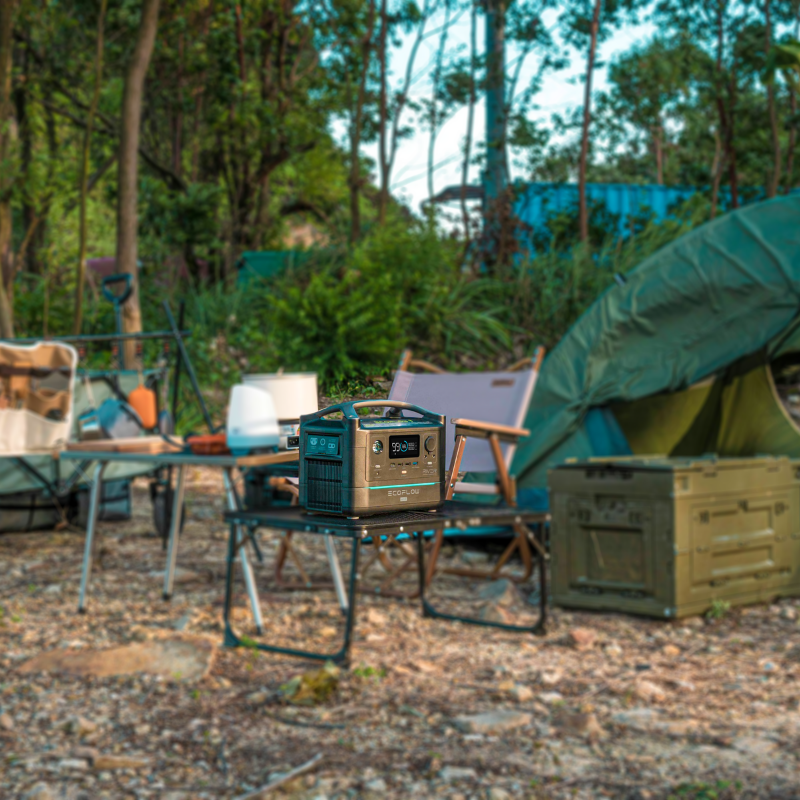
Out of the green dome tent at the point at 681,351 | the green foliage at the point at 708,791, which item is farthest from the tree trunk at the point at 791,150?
the green foliage at the point at 708,791

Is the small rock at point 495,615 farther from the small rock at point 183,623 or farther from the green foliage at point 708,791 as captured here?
the green foliage at point 708,791

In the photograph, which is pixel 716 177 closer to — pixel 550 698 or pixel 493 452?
pixel 493 452

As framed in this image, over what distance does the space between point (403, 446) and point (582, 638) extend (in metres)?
3.37

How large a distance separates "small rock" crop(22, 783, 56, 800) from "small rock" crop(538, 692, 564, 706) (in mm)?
1455

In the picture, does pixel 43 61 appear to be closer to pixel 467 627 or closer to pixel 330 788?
pixel 467 627

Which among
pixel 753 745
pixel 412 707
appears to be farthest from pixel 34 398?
pixel 753 745

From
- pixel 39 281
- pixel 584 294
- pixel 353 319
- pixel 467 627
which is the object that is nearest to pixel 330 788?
pixel 467 627

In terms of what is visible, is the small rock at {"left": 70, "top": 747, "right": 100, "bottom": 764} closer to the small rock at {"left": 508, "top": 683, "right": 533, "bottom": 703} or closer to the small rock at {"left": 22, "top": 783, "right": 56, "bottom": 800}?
the small rock at {"left": 22, "top": 783, "right": 56, "bottom": 800}

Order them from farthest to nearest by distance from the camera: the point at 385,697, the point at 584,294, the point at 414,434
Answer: the point at 584,294 → the point at 385,697 → the point at 414,434

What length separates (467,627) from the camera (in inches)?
151

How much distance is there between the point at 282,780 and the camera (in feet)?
7.64

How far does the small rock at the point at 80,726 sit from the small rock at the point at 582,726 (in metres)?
1.35

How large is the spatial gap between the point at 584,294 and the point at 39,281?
6.68 m

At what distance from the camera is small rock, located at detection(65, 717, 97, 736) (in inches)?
106
